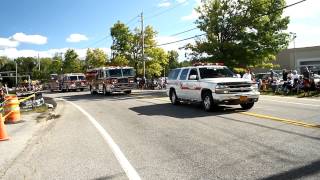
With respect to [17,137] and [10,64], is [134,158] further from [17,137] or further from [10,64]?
[10,64]

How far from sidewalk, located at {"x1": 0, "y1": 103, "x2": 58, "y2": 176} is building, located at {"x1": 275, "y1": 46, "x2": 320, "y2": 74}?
7020cm

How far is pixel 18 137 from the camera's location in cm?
1259

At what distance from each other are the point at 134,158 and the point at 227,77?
9746 mm

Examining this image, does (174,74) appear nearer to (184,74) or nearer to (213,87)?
(184,74)

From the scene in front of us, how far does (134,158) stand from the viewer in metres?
8.58

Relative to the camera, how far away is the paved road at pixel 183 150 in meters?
7.25

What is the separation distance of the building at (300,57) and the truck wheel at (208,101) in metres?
67.4

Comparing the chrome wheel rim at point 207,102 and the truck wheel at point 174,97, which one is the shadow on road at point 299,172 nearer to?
the chrome wheel rim at point 207,102

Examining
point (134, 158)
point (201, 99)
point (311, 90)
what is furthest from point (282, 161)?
point (311, 90)

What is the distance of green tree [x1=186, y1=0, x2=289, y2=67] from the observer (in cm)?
3394

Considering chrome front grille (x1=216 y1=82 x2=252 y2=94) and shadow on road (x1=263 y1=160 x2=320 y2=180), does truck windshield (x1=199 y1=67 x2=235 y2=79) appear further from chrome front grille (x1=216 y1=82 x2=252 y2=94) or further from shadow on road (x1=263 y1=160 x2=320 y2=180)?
shadow on road (x1=263 y1=160 x2=320 y2=180)

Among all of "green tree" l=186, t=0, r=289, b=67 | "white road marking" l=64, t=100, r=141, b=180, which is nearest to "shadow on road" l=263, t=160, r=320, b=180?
"white road marking" l=64, t=100, r=141, b=180

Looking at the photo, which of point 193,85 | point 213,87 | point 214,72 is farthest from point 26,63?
point 213,87

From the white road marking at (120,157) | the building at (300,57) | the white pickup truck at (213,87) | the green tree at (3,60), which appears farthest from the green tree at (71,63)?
the white road marking at (120,157)
